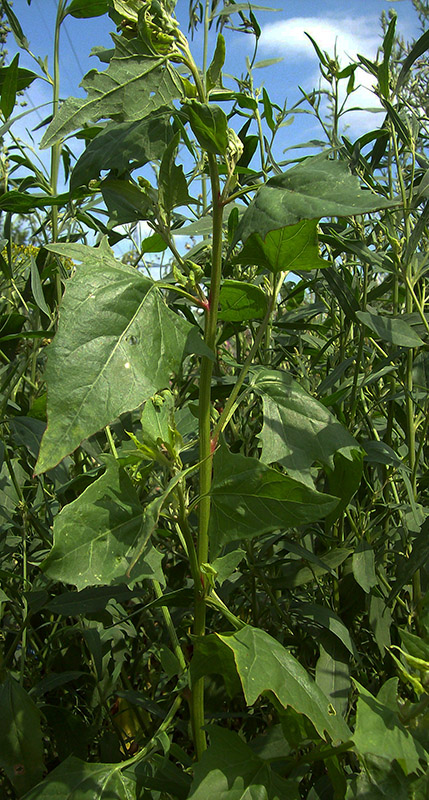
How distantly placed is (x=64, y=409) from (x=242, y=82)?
91 centimetres

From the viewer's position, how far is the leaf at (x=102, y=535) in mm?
533

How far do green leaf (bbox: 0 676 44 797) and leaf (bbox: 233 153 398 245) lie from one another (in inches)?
23.5

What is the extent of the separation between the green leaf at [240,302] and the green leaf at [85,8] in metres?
0.48

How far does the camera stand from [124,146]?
22.8 inches

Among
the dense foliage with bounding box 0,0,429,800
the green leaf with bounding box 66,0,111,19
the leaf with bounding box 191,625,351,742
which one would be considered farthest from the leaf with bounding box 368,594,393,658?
the green leaf with bounding box 66,0,111,19

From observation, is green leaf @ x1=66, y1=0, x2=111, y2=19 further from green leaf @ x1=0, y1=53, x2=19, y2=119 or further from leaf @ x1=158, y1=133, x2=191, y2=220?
leaf @ x1=158, y1=133, x2=191, y2=220

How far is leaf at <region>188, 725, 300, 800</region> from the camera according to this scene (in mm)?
568

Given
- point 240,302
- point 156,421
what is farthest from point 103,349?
point 240,302

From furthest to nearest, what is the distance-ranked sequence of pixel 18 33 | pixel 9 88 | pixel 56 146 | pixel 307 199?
pixel 18 33
pixel 56 146
pixel 9 88
pixel 307 199

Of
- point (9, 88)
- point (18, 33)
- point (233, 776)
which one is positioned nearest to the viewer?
point (233, 776)

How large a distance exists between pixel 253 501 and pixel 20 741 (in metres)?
0.44

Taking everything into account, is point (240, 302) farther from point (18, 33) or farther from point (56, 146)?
point (18, 33)

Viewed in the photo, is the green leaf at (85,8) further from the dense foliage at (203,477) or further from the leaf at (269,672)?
the leaf at (269,672)

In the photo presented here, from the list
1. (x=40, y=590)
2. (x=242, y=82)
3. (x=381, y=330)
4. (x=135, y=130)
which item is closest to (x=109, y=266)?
(x=135, y=130)
